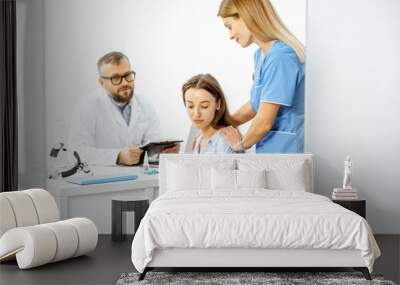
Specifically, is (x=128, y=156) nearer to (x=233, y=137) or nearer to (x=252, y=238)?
(x=233, y=137)

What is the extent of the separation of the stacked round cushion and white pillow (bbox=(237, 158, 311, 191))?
1903 mm

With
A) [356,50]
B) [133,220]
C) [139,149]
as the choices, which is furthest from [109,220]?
[356,50]

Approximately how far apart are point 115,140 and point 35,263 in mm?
2315

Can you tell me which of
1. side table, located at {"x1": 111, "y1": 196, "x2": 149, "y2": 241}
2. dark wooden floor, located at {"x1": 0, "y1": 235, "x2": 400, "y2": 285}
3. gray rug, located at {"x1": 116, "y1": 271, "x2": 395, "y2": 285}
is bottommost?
dark wooden floor, located at {"x1": 0, "y1": 235, "x2": 400, "y2": 285}

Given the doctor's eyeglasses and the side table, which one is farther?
the doctor's eyeglasses

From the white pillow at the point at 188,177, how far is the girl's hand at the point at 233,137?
0.42 metres

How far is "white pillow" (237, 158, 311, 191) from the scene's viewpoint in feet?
22.6

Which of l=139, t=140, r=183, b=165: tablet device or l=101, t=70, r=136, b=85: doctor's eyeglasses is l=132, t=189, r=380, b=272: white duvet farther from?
l=101, t=70, r=136, b=85: doctor's eyeglasses

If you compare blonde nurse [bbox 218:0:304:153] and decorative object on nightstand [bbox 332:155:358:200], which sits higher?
blonde nurse [bbox 218:0:304:153]

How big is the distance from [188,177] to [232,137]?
34.9 inches

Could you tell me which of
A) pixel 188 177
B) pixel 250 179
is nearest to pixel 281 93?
pixel 250 179

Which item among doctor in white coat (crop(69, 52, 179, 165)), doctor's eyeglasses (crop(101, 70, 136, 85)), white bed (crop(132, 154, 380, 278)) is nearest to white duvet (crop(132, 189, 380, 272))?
white bed (crop(132, 154, 380, 278))

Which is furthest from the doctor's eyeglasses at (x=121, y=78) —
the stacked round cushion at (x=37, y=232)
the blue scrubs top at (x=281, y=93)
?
the stacked round cushion at (x=37, y=232)

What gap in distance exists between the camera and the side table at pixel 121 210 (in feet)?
22.8
